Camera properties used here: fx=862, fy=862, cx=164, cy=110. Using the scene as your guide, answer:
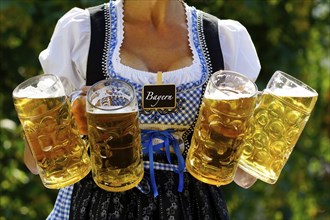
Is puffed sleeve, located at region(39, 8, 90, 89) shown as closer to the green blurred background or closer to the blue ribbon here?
the blue ribbon

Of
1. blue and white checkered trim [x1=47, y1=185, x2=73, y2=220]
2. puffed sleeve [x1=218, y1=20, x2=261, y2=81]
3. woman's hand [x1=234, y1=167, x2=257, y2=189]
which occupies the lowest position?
blue and white checkered trim [x1=47, y1=185, x2=73, y2=220]

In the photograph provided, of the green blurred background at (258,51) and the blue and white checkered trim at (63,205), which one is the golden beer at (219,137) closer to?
the blue and white checkered trim at (63,205)

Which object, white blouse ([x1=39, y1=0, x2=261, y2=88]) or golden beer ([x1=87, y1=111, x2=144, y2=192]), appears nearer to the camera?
golden beer ([x1=87, y1=111, x2=144, y2=192])

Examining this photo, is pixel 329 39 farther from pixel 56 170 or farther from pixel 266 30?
pixel 56 170

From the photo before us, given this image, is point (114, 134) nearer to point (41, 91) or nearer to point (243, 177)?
point (41, 91)

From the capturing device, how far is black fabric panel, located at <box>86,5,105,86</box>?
6.77ft

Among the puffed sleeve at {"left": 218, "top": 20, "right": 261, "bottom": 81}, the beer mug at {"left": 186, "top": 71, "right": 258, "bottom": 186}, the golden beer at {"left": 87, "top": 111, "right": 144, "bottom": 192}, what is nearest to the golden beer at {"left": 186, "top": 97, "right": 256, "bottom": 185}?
the beer mug at {"left": 186, "top": 71, "right": 258, "bottom": 186}

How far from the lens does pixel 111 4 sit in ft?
7.13

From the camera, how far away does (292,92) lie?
→ 1.86 m

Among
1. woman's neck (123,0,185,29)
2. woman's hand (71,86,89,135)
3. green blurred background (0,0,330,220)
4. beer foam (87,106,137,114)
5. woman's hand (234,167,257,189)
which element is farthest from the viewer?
green blurred background (0,0,330,220)

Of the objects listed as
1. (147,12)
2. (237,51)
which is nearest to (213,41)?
(237,51)

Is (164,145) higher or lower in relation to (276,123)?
lower

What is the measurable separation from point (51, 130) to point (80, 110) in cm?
10

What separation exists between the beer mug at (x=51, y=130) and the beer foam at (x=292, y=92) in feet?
1.42
